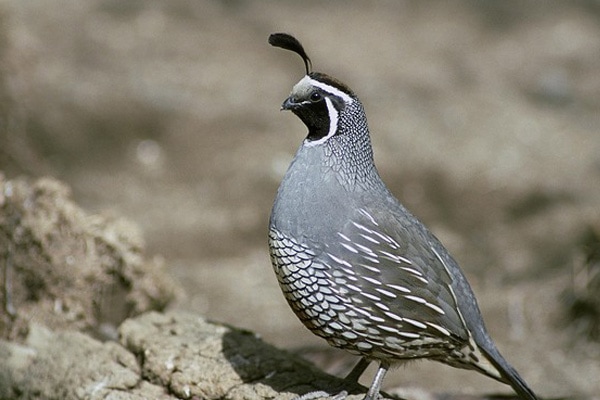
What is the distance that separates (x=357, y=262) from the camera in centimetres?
392

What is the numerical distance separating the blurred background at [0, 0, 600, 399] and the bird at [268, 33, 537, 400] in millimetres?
2092

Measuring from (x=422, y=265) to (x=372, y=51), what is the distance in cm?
665

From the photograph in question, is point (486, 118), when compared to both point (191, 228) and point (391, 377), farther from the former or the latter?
point (391, 377)

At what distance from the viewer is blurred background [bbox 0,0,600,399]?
7.07 metres

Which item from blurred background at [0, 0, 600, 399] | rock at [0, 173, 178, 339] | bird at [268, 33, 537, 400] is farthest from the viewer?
blurred background at [0, 0, 600, 399]

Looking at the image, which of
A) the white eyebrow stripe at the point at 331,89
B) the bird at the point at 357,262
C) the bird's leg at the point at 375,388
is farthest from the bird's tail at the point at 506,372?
the white eyebrow stripe at the point at 331,89

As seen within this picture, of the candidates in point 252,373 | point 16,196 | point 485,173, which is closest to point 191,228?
point 485,173

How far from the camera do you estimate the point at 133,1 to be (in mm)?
10219

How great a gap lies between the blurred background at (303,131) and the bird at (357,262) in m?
2.09

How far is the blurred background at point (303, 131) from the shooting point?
7.07 meters

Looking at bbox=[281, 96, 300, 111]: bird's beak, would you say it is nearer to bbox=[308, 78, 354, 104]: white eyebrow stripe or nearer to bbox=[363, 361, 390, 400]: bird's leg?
bbox=[308, 78, 354, 104]: white eyebrow stripe

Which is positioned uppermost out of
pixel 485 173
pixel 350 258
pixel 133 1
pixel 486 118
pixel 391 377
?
pixel 133 1

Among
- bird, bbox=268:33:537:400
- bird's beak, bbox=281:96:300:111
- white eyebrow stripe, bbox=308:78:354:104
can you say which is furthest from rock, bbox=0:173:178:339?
white eyebrow stripe, bbox=308:78:354:104

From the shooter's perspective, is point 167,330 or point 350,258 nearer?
point 350,258
